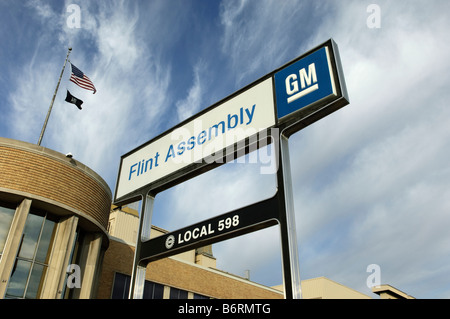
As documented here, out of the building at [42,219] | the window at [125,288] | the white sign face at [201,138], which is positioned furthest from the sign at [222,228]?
the window at [125,288]

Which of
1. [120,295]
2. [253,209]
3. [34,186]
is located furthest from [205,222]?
[120,295]

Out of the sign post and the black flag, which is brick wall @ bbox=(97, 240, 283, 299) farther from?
the sign post

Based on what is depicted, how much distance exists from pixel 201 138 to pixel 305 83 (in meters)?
1.78

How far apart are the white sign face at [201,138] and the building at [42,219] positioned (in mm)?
8221

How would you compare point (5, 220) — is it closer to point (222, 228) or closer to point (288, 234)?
point (222, 228)

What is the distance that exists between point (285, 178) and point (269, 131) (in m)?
0.78

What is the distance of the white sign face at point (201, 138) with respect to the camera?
204 inches

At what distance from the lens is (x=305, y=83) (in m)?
4.79

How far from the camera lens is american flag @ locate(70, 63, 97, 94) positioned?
17.4 metres

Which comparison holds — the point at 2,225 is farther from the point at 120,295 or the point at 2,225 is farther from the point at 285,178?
the point at 285,178

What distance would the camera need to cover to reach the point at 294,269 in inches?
148

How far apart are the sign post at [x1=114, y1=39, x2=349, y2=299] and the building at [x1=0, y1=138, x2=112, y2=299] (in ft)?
27.9

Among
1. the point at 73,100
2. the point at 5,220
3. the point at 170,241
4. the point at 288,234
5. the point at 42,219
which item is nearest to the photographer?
the point at 288,234

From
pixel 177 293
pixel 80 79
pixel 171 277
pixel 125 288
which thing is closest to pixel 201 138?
pixel 80 79
